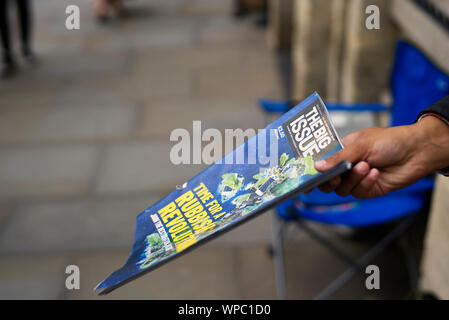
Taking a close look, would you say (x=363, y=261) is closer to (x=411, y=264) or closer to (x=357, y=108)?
(x=411, y=264)

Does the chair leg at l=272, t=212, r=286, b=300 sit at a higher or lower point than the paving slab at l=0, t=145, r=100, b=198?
lower

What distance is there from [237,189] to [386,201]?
5.37 ft

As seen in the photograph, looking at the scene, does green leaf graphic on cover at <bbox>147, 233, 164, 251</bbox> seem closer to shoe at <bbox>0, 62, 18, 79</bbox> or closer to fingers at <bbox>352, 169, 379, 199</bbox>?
fingers at <bbox>352, 169, 379, 199</bbox>

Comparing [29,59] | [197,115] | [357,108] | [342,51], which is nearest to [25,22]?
A: [29,59]

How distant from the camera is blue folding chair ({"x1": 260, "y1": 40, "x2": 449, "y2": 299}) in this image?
2896mm

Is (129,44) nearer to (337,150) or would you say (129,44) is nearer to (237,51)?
(237,51)

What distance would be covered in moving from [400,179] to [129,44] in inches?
231

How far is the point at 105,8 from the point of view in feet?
25.7

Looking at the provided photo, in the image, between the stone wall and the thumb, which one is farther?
the stone wall

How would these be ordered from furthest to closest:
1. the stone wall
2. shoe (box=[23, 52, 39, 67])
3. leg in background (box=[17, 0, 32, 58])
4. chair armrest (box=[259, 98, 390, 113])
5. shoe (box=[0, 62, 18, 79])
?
shoe (box=[23, 52, 39, 67]) < shoe (box=[0, 62, 18, 79]) < leg in background (box=[17, 0, 32, 58]) < the stone wall < chair armrest (box=[259, 98, 390, 113])

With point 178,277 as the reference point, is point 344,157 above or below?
above

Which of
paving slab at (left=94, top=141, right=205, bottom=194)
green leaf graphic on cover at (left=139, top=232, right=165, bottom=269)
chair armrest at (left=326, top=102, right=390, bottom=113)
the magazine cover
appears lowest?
green leaf graphic on cover at (left=139, top=232, right=165, bottom=269)

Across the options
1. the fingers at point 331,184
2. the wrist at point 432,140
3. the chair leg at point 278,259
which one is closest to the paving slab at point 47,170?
the chair leg at point 278,259

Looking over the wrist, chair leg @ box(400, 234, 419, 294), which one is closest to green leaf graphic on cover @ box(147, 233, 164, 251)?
the wrist
